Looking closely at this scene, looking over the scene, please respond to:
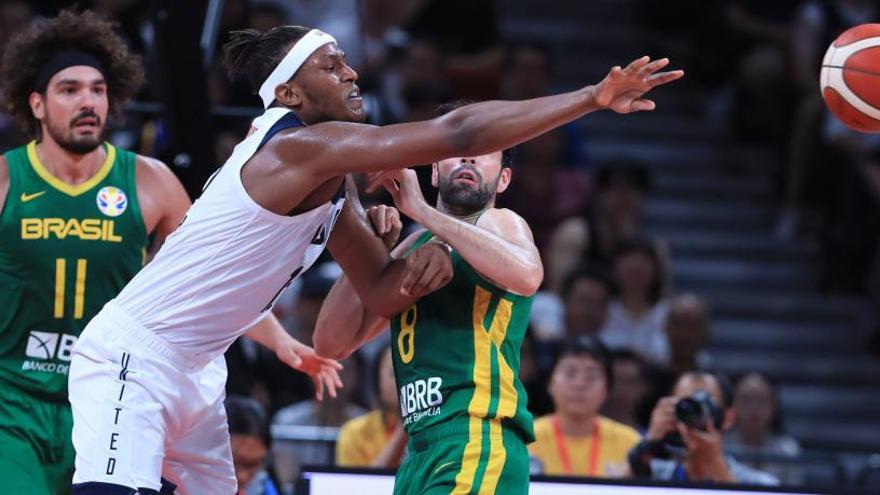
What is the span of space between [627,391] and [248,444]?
302cm

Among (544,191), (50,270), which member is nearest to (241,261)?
(50,270)

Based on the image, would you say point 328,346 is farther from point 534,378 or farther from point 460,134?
point 534,378

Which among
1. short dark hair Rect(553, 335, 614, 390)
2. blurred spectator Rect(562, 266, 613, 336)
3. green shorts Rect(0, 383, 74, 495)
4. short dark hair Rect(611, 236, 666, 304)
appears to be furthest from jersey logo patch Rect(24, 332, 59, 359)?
short dark hair Rect(611, 236, 666, 304)

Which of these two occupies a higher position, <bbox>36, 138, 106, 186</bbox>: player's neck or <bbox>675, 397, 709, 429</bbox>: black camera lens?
<bbox>36, 138, 106, 186</bbox>: player's neck

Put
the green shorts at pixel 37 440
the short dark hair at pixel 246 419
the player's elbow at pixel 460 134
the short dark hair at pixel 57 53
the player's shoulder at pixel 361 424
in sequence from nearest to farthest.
Result: the player's elbow at pixel 460 134 → the green shorts at pixel 37 440 → the short dark hair at pixel 57 53 → the short dark hair at pixel 246 419 → the player's shoulder at pixel 361 424

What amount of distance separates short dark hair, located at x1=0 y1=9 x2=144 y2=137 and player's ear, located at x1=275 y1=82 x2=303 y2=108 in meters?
1.48

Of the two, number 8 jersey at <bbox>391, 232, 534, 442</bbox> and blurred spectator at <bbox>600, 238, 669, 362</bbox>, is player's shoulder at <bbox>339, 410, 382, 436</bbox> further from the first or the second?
number 8 jersey at <bbox>391, 232, 534, 442</bbox>

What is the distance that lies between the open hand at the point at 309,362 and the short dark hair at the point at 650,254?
4.83m

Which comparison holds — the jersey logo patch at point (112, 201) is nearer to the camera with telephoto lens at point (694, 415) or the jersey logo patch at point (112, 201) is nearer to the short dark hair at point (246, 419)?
the short dark hair at point (246, 419)

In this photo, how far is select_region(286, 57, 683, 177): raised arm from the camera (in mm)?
4789

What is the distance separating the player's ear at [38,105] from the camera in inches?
250

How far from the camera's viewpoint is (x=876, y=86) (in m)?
6.08

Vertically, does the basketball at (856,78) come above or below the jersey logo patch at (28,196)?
above

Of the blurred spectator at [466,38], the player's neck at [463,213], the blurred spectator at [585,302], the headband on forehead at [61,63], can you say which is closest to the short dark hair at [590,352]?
the blurred spectator at [585,302]
